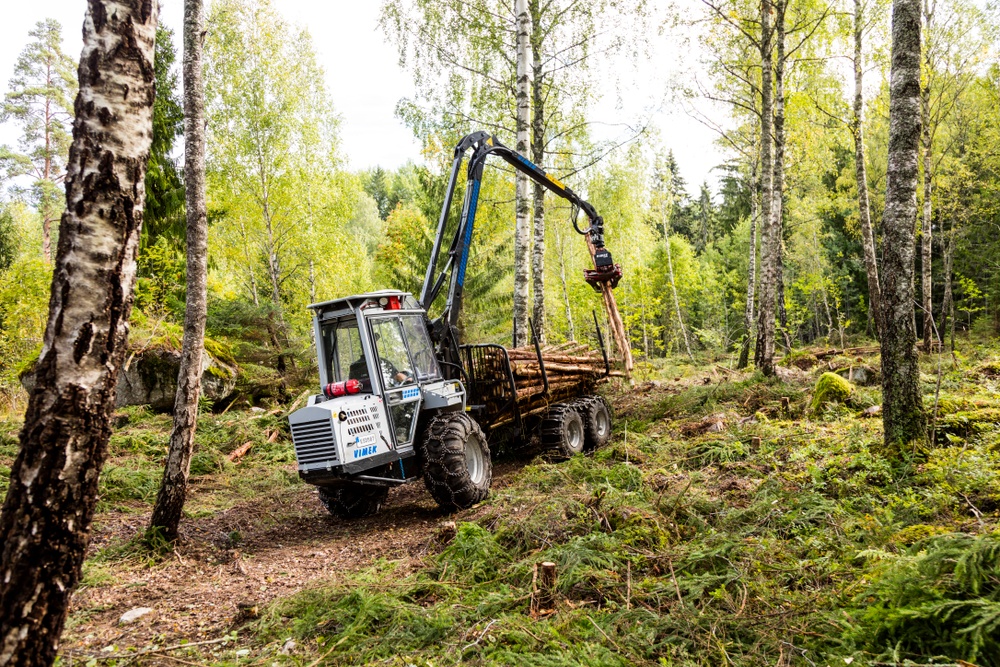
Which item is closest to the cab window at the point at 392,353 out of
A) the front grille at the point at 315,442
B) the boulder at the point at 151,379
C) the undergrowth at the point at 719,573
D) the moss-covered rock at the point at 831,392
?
the front grille at the point at 315,442

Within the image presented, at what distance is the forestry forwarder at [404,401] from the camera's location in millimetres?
6266

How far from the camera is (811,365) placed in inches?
524

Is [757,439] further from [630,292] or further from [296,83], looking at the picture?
[630,292]

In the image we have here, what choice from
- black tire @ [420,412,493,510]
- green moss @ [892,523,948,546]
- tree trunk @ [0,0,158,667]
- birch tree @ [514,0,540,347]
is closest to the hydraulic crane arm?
black tire @ [420,412,493,510]

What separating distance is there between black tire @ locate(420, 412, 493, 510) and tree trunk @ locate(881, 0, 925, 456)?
4172mm

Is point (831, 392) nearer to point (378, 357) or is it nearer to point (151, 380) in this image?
point (378, 357)

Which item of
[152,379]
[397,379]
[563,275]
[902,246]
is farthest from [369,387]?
[563,275]

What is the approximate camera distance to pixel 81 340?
244 centimetres

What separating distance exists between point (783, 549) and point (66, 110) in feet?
96.3

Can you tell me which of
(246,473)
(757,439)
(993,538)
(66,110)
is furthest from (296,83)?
(993,538)

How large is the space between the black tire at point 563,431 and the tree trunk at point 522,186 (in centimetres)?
221

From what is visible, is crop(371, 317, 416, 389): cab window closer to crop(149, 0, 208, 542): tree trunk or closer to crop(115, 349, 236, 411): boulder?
crop(149, 0, 208, 542): tree trunk

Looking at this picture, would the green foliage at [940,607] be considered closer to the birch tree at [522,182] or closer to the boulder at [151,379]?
the birch tree at [522,182]

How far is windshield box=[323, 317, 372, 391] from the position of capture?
6.92 meters
